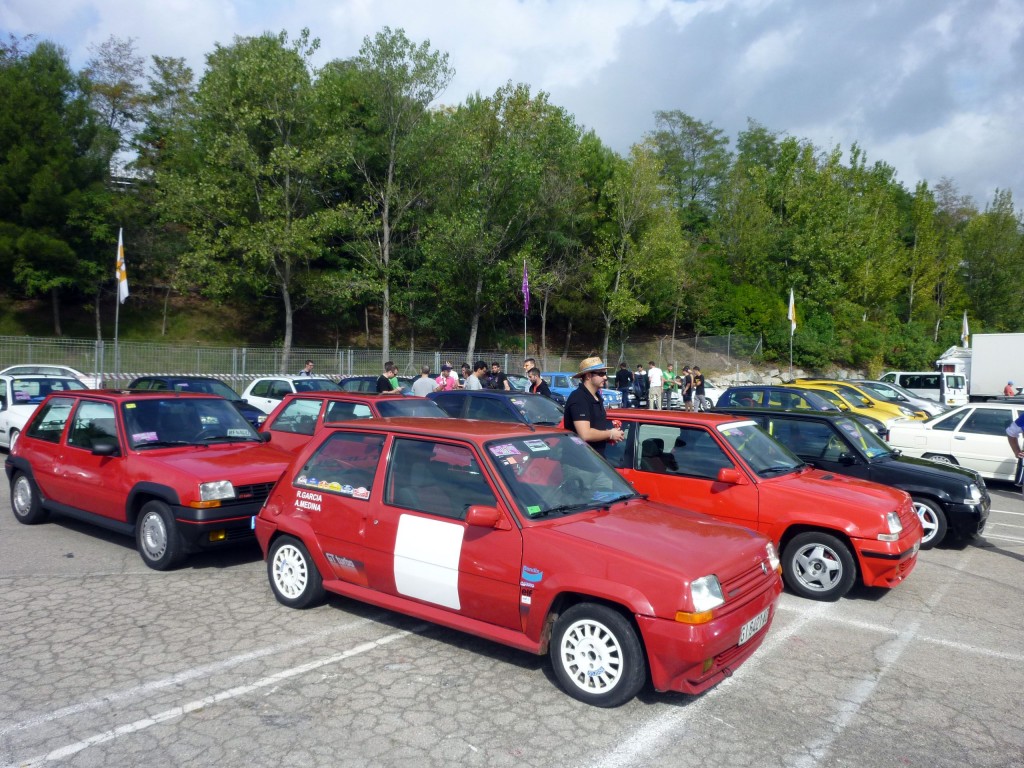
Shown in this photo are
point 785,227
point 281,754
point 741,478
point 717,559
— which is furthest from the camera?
point 785,227

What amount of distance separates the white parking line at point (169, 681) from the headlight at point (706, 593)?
9.18 ft

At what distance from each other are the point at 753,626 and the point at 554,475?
63.0 inches

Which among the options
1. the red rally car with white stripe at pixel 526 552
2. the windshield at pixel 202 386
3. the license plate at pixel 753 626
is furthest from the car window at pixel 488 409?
the license plate at pixel 753 626

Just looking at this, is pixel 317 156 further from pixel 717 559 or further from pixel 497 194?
pixel 717 559

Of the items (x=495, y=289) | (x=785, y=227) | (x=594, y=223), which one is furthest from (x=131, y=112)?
(x=785, y=227)

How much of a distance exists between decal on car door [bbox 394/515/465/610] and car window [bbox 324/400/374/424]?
13.1 feet

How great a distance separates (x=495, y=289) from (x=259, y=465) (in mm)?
28627

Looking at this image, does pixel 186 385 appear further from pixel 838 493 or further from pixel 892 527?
pixel 892 527

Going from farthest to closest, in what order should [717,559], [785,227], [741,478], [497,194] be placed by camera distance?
[785,227]
[497,194]
[741,478]
[717,559]

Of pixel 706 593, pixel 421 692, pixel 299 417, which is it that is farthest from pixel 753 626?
pixel 299 417

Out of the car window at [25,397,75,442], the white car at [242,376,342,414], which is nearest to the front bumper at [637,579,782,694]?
the car window at [25,397,75,442]

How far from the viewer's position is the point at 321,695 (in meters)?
4.50

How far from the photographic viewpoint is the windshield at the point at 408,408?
8.99m

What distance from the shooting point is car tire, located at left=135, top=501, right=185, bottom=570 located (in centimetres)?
682
